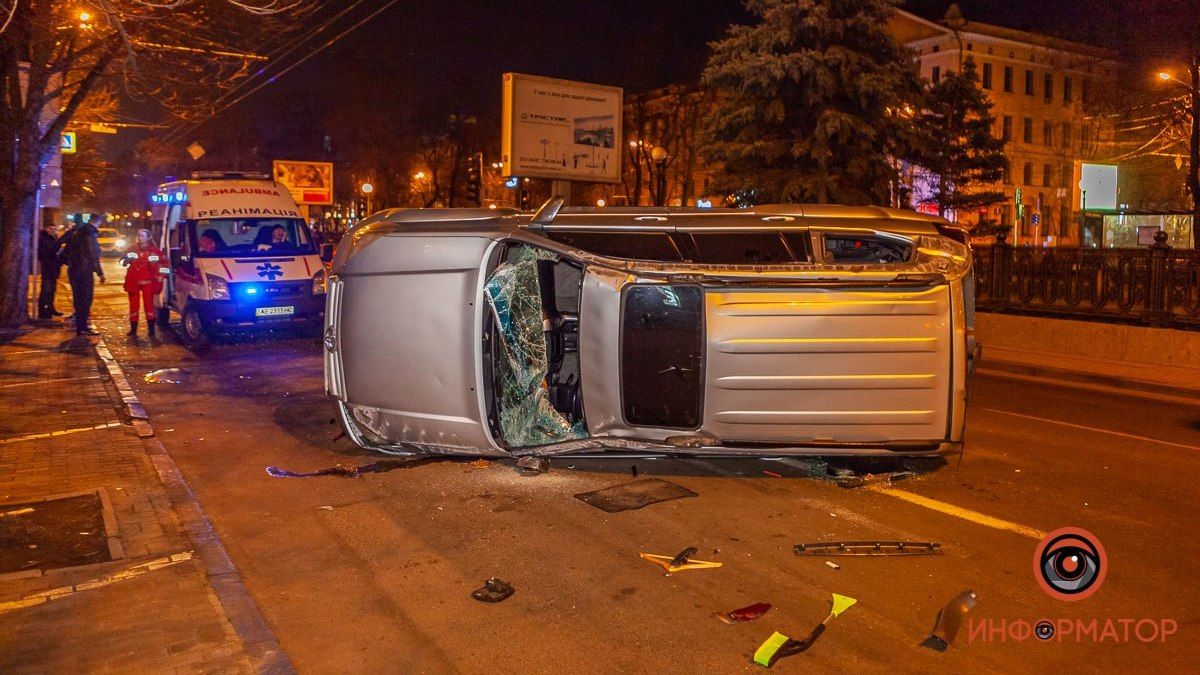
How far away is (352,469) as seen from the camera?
7.66 metres

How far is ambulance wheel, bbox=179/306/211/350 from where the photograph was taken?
1579 cm

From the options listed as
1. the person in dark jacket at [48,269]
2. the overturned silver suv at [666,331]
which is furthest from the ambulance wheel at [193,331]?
the overturned silver suv at [666,331]

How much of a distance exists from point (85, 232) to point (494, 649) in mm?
15129

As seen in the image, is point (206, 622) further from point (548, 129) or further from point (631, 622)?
point (548, 129)

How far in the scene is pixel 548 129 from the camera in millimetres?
24047

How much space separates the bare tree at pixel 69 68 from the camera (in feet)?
54.9

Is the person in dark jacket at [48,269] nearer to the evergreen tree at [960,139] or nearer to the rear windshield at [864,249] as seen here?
the rear windshield at [864,249]

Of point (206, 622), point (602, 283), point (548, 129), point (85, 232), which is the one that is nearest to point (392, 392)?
point (602, 283)

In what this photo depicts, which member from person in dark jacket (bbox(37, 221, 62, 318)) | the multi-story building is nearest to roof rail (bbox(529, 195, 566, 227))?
person in dark jacket (bbox(37, 221, 62, 318))

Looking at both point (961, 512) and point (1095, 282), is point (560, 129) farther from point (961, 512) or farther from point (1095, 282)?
point (961, 512)

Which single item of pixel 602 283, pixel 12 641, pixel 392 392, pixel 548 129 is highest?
pixel 548 129

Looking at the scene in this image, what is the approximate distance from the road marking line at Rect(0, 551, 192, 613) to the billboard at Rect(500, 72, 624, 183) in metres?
18.9

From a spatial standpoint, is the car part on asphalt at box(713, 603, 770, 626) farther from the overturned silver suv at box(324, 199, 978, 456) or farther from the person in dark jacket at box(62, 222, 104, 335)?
the person in dark jacket at box(62, 222, 104, 335)

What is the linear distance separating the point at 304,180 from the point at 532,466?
34.1 meters
